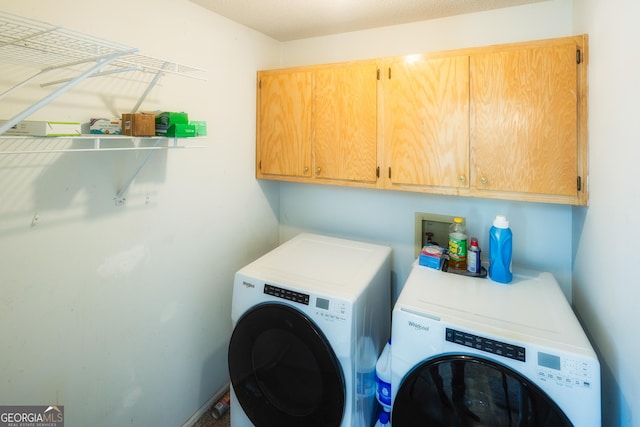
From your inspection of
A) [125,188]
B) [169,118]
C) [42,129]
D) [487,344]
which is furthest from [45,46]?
[487,344]

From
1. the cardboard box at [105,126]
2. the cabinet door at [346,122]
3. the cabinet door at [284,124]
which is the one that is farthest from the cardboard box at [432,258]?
the cardboard box at [105,126]

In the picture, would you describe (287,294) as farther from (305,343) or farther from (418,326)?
(418,326)

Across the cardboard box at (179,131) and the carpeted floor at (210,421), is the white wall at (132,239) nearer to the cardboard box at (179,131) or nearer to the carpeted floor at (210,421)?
the carpeted floor at (210,421)

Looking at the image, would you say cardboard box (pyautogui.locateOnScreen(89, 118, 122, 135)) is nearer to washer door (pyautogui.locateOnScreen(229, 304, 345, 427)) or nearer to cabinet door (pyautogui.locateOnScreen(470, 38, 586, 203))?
washer door (pyautogui.locateOnScreen(229, 304, 345, 427))

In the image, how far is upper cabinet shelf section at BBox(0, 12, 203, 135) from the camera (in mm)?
862

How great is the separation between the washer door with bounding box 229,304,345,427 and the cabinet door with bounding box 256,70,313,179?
946 millimetres

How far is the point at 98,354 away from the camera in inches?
54.5

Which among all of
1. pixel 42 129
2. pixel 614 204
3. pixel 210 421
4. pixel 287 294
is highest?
pixel 42 129

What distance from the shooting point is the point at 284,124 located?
2.02m

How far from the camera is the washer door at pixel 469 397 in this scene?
100 cm

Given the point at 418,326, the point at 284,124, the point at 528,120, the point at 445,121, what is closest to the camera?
the point at 418,326

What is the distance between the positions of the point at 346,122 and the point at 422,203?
678mm

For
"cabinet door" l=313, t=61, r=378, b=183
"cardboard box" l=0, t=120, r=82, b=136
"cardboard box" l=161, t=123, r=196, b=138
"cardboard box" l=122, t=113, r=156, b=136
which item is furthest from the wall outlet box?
"cardboard box" l=0, t=120, r=82, b=136

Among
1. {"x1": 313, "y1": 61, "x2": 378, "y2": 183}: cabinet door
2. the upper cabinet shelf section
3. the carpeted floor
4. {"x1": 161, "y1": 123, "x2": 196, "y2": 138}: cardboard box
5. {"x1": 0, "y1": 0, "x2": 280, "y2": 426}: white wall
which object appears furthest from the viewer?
the carpeted floor
